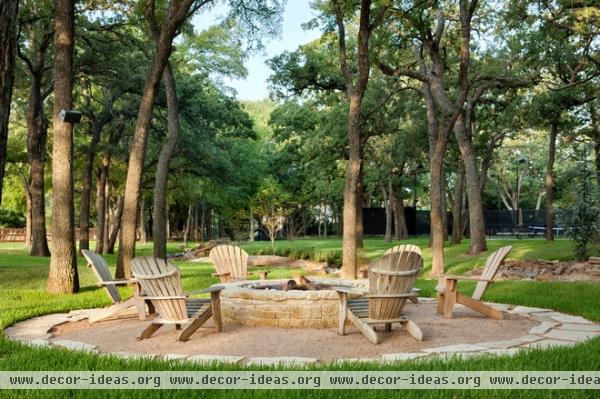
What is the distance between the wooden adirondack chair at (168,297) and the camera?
568cm

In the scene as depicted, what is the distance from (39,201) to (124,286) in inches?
354

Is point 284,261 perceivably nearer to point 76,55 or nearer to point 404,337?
point 76,55

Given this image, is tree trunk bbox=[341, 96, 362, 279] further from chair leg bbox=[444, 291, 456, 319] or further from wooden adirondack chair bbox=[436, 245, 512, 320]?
chair leg bbox=[444, 291, 456, 319]

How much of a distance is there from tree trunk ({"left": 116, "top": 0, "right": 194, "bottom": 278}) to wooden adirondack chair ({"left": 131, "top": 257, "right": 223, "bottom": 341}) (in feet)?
16.3

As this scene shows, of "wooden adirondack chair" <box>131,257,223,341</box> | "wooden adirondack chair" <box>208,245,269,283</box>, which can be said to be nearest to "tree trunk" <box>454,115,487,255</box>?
"wooden adirondack chair" <box>208,245,269,283</box>

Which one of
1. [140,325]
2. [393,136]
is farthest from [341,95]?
[140,325]

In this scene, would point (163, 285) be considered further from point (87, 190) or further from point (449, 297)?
point (87, 190)

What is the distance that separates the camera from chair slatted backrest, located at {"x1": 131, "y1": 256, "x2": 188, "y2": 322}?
570 centimetres

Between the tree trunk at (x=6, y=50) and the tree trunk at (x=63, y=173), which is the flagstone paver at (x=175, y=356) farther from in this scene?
the tree trunk at (x=63, y=173)

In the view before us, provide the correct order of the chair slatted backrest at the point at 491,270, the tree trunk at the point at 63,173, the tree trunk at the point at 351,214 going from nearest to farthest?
the chair slatted backrest at the point at 491,270 < the tree trunk at the point at 63,173 < the tree trunk at the point at 351,214

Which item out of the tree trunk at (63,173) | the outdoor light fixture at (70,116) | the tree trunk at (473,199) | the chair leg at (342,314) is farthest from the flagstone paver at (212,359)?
the tree trunk at (473,199)

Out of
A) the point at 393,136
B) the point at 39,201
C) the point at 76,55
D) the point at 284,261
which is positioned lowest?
the point at 284,261

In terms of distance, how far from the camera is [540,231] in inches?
1325

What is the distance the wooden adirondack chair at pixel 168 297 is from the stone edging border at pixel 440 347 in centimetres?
78
